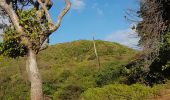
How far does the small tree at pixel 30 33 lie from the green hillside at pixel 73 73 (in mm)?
851

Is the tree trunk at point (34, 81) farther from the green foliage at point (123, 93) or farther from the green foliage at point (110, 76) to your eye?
the green foliage at point (110, 76)

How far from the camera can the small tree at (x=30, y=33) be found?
17.2 m

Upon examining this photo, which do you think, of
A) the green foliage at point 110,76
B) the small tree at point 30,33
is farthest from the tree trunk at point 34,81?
the green foliage at point 110,76

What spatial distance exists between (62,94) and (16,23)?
1473cm

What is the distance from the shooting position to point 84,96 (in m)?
19.9

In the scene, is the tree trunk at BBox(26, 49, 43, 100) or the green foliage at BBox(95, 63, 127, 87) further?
the green foliage at BBox(95, 63, 127, 87)

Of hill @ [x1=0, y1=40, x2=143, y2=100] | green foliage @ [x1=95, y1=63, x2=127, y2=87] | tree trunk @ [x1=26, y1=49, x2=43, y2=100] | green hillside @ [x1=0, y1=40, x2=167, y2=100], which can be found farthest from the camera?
hill @ [x1=0, y1=40, x2=143, y2=100]

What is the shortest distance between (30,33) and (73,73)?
104ft

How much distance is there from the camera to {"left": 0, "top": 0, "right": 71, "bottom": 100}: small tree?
1716 centimetres

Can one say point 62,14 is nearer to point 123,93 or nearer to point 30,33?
point 30,33

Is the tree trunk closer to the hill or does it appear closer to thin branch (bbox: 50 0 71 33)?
thin branch (bbox: 50 0 71 33)

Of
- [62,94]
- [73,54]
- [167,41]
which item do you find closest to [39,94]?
[167,41]

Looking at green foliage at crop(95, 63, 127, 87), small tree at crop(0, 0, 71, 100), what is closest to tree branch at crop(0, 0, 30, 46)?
small tree at crop(0, 0, 71, 100)

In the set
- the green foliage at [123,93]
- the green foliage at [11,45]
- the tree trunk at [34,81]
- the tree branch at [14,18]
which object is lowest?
the green foliage at [123,93]
